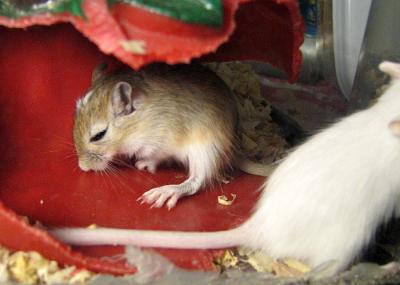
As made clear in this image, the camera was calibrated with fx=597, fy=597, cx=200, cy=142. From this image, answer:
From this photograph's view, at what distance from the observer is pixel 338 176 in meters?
1.45

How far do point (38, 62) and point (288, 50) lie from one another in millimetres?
818

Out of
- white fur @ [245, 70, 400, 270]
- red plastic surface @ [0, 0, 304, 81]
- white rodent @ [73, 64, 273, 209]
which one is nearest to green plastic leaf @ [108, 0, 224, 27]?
red plastic surface @ [0, 0, 304, 81]

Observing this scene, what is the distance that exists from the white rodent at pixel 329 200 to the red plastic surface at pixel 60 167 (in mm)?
153

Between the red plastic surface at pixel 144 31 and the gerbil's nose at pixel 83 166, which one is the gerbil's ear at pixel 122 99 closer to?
the gerbil's nose at pixel 83 166

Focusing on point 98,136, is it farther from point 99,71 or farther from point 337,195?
point 337,195

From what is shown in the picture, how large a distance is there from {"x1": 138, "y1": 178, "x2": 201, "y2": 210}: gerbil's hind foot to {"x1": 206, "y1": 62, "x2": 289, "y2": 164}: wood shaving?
28cm

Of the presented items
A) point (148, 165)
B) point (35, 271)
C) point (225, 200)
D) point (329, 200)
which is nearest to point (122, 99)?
point (148, 165)

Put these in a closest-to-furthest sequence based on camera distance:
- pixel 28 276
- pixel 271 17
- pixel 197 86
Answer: pixel 28 276, pixel 271 17, pixel 197 86

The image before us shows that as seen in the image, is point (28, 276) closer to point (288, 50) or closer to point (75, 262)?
point (75, 262)

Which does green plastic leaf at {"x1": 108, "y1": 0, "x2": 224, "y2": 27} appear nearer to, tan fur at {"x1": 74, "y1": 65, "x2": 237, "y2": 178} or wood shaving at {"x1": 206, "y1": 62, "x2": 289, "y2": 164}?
tan fur at {"x1": 74, "y1": 65, "x2": 237, "y2": 178}

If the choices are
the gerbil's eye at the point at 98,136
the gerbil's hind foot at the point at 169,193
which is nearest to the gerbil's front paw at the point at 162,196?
the gerbil's hind foot at the point at 169,193

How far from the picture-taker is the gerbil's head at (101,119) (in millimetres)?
1841

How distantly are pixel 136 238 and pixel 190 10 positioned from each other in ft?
2.03

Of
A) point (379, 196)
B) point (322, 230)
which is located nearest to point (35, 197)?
point (322, 230)
